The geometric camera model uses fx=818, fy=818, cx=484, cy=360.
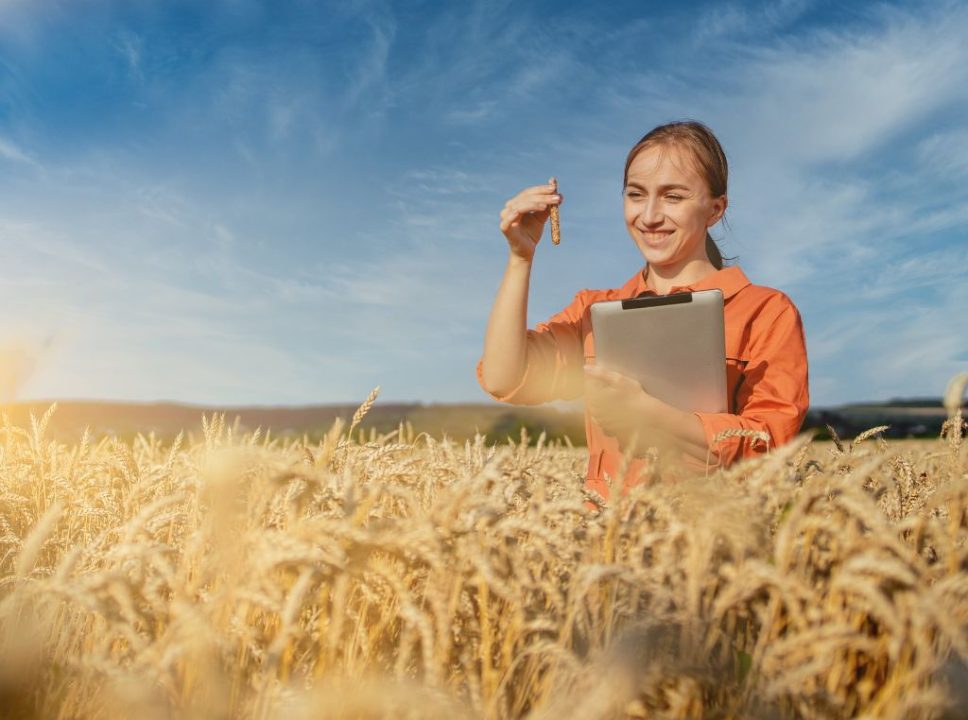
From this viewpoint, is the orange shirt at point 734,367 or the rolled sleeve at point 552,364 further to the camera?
the rolled sleeve at point 552,364

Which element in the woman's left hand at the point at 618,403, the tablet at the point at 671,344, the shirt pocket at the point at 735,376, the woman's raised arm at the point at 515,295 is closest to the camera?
the woman's left hand at the point at 618,403

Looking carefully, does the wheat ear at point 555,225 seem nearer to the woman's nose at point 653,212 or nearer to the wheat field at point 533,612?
the woman's nose at point 653,212

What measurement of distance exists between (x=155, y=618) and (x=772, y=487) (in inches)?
60.7

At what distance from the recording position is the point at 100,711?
1963 millimetres

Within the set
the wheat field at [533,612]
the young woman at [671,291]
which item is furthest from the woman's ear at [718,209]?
the wheat field at [533,612]

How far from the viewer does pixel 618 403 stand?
308 cm

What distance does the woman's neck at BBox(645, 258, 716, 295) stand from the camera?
4.12 meters

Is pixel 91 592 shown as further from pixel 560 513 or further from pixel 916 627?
pixel 916 627

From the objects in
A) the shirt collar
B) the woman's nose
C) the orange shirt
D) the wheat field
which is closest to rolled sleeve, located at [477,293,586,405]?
the orange shirt

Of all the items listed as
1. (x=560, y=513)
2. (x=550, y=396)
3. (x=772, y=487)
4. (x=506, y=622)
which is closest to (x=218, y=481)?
(x=506, y=622)

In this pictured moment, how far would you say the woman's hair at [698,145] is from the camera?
13.3 feet

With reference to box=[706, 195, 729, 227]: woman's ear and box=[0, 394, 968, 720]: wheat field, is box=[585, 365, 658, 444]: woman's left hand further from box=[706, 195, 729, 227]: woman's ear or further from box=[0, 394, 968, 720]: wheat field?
box=[706, 195, 729, 227]: woman's ear

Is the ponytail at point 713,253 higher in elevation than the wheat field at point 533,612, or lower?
higher

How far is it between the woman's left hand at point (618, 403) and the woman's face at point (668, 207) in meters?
1.12
